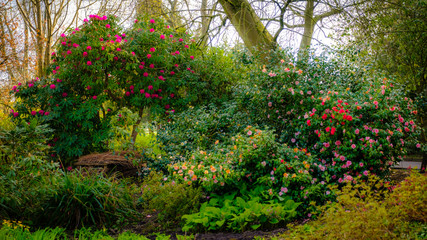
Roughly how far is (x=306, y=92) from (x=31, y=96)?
212 inches

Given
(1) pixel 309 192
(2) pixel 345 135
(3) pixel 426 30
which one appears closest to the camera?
(1) pixel 309 192

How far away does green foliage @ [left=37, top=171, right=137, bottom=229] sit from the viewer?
3.93m

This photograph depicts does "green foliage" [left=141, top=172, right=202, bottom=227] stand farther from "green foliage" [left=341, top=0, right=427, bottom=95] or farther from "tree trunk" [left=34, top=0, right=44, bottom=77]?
"tree trunk" [left=34, top=0, right=44, bottom=77]

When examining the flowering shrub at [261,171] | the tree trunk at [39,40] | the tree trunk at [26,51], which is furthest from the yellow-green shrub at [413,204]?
the tree trunk at [26,51]

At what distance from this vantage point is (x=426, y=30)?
6.22 metres

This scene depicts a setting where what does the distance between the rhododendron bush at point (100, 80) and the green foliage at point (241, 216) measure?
308 centimetres

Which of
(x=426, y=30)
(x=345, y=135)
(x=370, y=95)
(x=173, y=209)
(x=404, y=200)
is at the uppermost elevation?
(x=426, y=30)

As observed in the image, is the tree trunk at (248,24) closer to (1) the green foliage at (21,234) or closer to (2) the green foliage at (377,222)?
(2) the green foliage at (377,222)

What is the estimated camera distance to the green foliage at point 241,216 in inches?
134

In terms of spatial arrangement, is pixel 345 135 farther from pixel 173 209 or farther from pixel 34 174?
pixel 34 174

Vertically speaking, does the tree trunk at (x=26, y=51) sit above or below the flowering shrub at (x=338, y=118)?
above

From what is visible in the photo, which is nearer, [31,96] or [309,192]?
[309,192]

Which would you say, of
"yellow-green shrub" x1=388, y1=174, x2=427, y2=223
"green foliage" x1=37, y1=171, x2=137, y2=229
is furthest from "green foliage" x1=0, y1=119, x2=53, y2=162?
"yellow-green shrub" x1=388, y1=174, x2=427, y2=223

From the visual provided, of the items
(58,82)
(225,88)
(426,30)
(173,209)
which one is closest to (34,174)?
(173,209)
